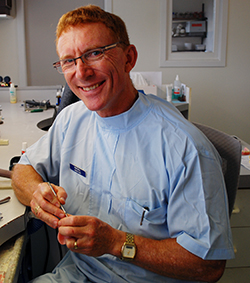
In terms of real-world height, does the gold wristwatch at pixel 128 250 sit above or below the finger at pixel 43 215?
below

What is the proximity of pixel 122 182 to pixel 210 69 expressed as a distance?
11.7ft

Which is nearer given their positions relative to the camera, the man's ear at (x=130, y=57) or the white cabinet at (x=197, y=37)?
the man's ear at (x=130, y=57)

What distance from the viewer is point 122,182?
104 centimetres

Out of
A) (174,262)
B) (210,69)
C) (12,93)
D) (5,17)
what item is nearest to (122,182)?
(174,262)

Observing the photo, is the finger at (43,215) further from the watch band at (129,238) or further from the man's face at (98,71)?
the man's face at (98,71)

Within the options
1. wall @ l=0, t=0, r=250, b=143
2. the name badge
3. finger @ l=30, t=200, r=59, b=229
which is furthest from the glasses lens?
wall @ l=0, t=0, r=250, b=143

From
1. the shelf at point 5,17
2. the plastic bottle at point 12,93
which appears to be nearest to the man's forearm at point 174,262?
the plastic bottle at point 12,93

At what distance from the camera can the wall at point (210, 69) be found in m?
4.05

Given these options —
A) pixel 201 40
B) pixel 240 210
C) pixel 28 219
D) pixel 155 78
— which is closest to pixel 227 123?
pixel 201 40

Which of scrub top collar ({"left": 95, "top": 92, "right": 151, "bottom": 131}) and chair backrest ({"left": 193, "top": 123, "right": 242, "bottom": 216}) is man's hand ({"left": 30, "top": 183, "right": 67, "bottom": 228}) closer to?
scrub top collar ({"left": 95, "top": 92, "right": 151, "bottom": 131})

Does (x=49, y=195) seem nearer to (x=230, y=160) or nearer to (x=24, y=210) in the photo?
(x=24, y=210)

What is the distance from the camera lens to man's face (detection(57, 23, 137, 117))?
3.34 ft

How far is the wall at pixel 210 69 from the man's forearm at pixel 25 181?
10.5 feet

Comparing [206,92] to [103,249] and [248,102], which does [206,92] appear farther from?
[103,249]
